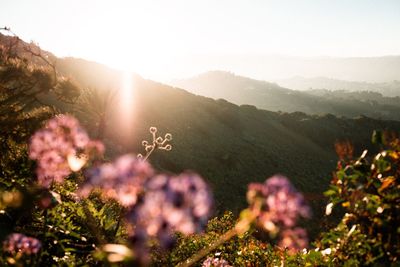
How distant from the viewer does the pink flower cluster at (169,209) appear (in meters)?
2.00

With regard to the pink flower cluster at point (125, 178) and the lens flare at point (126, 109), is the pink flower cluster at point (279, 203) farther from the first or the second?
the lens flare at point (126, 109)

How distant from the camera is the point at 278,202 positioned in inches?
88.2

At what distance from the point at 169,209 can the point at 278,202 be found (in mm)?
662

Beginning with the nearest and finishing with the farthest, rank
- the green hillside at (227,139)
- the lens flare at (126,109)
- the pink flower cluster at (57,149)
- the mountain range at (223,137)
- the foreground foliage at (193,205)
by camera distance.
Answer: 1. the foreground foliage at (193,205)
2. the pink flower cluster at (57,149)
3. the mountain range at (223,137)
4. the green hillside at (227,139)
5. the lens flare at (126,109)

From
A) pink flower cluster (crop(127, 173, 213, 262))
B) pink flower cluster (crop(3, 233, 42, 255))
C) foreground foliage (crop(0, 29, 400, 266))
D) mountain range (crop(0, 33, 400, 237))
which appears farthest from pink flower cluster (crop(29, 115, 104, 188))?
mountain range (crop(0, 33, 400, 237))

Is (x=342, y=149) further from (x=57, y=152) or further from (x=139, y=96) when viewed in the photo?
(x=139, y=96)

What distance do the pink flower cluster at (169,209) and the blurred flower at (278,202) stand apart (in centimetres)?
30

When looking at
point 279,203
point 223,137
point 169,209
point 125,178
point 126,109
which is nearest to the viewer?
point 169,209

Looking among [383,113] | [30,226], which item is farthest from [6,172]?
[383,113]

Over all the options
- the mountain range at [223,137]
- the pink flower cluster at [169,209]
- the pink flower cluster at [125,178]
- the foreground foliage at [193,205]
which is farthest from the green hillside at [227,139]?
the pink flower cluster at [169,209]

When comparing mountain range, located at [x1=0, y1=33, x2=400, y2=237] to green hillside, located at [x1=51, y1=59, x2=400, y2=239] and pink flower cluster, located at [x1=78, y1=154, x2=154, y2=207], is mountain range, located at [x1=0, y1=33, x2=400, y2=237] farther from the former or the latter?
pink flower cluster, located at [x1=78, y1=154, x2=154, y2=207]

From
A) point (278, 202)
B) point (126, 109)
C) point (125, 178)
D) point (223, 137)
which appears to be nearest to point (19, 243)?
point (125, 178)

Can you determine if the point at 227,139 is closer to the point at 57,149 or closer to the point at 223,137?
the point at 223,137

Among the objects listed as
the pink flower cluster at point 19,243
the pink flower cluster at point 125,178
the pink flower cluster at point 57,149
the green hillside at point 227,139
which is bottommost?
the green hillside at point 227,139
